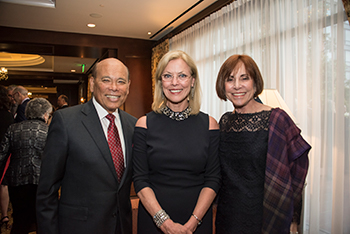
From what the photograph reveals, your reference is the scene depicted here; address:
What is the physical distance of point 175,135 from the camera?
1657 millimetres

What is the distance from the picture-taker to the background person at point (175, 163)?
1584 millimetres

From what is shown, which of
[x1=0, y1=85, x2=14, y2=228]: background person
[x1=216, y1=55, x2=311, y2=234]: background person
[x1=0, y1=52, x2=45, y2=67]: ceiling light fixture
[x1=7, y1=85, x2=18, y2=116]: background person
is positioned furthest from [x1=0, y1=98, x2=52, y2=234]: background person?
[x1=0, y1=52, x2=45, y2=67]: ceiling light fixture

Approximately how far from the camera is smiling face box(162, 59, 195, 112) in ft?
5.46

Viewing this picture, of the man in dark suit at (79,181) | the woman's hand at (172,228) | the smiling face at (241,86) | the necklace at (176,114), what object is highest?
the smiling face at (241,86)

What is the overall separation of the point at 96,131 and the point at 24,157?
2.13m

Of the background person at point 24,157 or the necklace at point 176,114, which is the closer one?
the necklace at point 176,114

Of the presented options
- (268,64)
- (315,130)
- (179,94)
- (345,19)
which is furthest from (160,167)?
(268,64)

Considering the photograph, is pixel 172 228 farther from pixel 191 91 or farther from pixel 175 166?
pixel 191 91

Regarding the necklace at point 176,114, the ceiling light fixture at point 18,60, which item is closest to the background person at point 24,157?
the necklace at point 176,114

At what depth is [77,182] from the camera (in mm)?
1533

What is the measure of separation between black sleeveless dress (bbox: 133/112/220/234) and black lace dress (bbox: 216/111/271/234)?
8cm

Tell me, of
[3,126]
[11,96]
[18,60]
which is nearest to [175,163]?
[3,126]

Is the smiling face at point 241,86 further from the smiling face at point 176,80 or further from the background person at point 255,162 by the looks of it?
the smiling face at point 176,80

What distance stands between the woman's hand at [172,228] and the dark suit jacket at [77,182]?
0.30 meters
